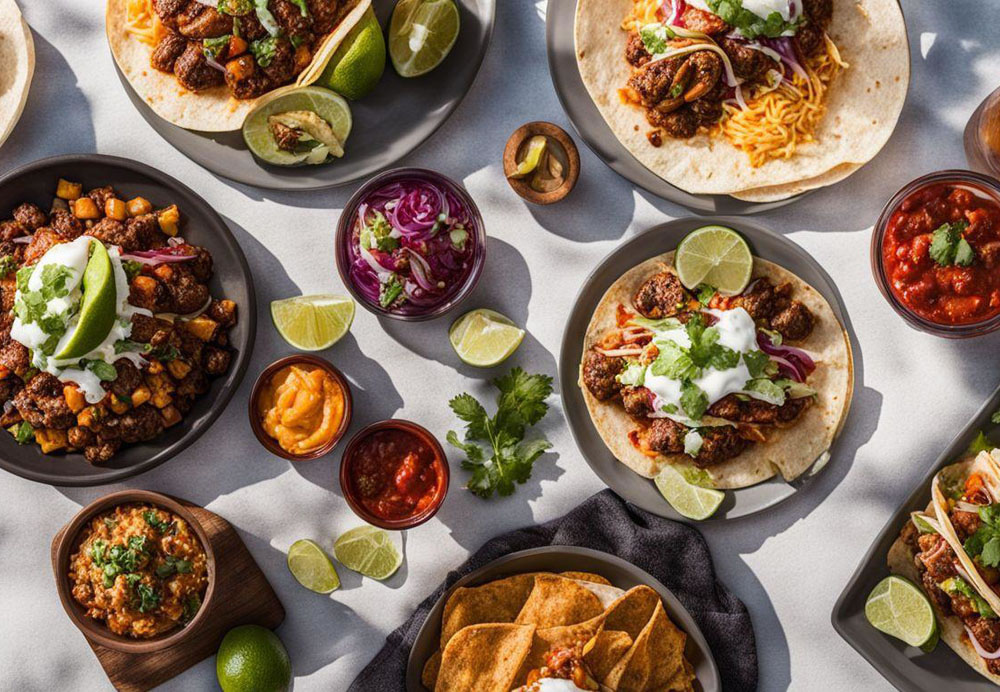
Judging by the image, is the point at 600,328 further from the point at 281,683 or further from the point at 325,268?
the point at 281,683

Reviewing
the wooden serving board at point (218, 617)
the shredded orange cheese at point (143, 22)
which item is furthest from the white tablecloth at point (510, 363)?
the shredded orange cheese at point (143, 22)

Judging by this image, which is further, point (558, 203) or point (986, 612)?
point (558, 203)

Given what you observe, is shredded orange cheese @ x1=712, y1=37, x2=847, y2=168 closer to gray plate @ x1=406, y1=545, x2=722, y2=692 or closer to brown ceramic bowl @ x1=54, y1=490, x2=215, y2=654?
gray plate @ x1=406, y1=545, x2=722, y2=692

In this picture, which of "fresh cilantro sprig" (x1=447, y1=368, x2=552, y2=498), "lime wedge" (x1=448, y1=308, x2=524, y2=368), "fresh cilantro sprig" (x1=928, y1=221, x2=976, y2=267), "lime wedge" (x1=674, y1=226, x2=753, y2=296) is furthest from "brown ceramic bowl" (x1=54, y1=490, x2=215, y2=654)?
"fresh cilantro sprig" (x1=928, y1=221, x2=976, y2=267)

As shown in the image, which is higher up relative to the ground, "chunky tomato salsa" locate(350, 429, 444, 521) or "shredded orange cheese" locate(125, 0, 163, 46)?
"shredded orange cheese" locate(125, 0, 163, 46)

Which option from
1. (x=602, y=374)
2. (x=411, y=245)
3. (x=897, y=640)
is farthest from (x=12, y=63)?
(x=897, y=640)

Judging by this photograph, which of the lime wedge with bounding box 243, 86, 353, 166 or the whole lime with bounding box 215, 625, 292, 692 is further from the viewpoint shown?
the whole lime with bounding box 215, 625, 292, 692

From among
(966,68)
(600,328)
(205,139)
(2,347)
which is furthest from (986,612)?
(2,347)
